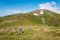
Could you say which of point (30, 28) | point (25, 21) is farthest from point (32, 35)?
point (25, 21)

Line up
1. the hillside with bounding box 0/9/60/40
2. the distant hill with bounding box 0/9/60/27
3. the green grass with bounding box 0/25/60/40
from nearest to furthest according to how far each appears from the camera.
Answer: the green grass with bounding box 0/25/60/40, the hillside with bounding box 0/9/60/40, the distant hill with bounding box 0/9/60/27

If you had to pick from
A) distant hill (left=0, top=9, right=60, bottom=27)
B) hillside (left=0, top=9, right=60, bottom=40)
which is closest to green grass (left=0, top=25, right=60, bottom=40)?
hillside (left=0, top=9, right=60, bottom=40)

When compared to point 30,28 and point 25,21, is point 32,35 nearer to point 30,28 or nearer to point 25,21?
point 30,28

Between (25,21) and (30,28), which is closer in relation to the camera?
(30,28)

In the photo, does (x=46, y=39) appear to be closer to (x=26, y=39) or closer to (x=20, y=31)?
(x=26, y=39)

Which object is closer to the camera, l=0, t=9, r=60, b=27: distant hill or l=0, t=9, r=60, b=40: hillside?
l=0, t=9, r=60, b=40: hillside

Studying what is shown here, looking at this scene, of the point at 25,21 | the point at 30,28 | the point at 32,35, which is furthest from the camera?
the point at 25,21

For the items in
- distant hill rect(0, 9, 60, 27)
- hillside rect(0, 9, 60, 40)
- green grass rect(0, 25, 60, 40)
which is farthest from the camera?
distant hill rect(0, 9, 60, 27)

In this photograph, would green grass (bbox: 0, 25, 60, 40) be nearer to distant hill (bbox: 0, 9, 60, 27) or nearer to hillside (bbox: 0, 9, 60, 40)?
hillside (bbox: 0, 9, 60, 40)

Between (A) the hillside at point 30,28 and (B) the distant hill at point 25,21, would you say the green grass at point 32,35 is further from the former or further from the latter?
(B) the distant hill at point 25,21

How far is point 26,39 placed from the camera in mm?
36781

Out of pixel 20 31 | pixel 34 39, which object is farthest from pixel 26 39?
pixel 20 31

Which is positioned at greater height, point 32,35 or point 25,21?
point 32,35

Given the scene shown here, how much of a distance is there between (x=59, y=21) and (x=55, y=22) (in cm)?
502
